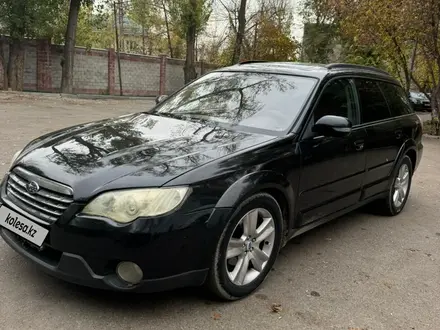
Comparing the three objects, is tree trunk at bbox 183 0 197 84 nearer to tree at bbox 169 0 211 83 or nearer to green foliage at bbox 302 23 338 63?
tree at bbox 169 0 211 83

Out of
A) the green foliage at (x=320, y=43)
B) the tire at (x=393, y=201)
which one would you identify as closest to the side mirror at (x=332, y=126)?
the tire at (x=393, y=201)

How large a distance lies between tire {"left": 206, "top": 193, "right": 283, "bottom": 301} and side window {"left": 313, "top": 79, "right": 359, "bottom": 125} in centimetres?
100

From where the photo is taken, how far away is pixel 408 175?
5.65 m

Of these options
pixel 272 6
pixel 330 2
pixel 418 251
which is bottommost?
pixel 418 251

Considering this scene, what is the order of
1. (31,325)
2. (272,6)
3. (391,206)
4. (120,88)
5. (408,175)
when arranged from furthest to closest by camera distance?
(272,6) → (120,88) → (408,175) → (391,206) → (31,325)

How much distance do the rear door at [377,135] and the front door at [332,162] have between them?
0.47ft

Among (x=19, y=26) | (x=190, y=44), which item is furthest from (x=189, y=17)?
(x=19, y=26)

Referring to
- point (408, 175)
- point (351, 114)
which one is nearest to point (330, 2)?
point (408, 175)

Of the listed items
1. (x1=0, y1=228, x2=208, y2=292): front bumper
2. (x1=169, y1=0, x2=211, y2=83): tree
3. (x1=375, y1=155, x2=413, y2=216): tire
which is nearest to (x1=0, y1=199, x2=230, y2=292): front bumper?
(x1=0, y1=228, x2=208, y2=292): front bumper

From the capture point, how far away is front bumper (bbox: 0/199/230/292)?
2592 millimetres

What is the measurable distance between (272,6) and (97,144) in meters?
30.1

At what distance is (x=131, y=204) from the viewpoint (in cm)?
263

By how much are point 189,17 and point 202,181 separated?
77.6 feet

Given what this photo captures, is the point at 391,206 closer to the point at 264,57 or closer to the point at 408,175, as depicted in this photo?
the point at 408,175
